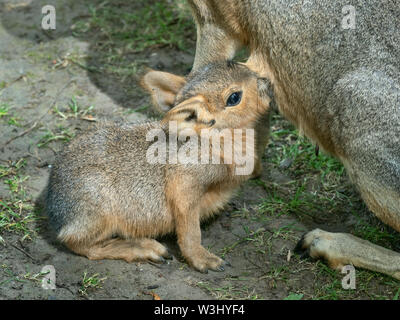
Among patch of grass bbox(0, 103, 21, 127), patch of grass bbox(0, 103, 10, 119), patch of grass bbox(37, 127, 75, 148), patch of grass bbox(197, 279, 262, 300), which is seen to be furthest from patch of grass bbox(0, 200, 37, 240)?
patch of grass bbox(197, 279, 262, 300)

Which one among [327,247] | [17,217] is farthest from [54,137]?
[327,247]

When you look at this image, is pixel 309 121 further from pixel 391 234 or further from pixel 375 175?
pixel 391 234

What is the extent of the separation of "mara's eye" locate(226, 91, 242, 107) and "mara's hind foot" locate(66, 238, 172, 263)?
1289mm

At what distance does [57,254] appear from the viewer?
5160mm

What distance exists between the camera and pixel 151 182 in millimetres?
5121

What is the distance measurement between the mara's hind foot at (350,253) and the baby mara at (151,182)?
789mm

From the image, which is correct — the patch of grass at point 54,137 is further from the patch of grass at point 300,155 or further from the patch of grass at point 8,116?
the patch of grass at point 300,155

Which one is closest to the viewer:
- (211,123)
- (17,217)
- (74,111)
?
(211,123)

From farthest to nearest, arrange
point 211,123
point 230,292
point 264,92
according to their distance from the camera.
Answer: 1. point 264,92
2. point 211,123
3. point 230,292

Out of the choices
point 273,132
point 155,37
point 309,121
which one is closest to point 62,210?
point 309,121

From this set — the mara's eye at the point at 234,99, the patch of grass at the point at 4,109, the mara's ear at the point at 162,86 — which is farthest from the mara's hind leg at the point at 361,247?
the patch of grass at the point at 4,109

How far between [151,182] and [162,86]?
832mm

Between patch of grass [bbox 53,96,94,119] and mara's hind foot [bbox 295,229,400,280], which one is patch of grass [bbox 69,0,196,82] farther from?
mara's hind foot [bbox 295,229,400,280]

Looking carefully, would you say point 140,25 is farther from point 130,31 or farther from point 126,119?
point 126,119
